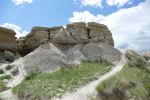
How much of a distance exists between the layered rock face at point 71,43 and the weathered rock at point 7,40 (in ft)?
4.06

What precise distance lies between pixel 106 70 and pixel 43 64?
322 inches

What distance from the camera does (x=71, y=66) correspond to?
27.3m

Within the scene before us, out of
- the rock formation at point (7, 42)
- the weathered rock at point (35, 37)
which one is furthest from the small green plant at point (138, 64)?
the rock formation at point (7, 42)

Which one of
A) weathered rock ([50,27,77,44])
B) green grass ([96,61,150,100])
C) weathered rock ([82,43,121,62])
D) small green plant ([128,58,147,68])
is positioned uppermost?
weathered rock ([50,27,77,44])

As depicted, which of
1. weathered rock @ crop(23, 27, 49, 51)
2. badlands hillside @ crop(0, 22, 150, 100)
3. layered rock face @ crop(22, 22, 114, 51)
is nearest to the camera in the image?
badlands hillside @ crop(0, 22, 150, 100)

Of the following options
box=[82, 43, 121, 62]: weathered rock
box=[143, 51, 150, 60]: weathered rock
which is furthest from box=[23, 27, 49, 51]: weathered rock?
box=[143, 51, 150, 60]: weathered rock

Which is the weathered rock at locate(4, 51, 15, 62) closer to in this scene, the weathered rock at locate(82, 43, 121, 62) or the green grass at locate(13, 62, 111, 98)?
the weathered rock at locate(82, 43, 121, 62)

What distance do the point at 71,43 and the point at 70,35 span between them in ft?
3.30

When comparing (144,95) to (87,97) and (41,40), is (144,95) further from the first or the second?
(41,40)

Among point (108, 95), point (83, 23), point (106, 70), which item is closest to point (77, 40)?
point (83, 23)

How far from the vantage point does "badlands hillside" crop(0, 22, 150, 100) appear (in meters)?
17.1

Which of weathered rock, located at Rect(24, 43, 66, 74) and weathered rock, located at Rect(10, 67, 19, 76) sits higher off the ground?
weathered rock, located at Rect(24, 43, 66, 74)

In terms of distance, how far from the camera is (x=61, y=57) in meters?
33.5

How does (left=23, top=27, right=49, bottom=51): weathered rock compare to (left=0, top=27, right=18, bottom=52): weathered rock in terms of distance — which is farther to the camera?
(left=0, top=27, right=18, bottom=52): weathered rock
